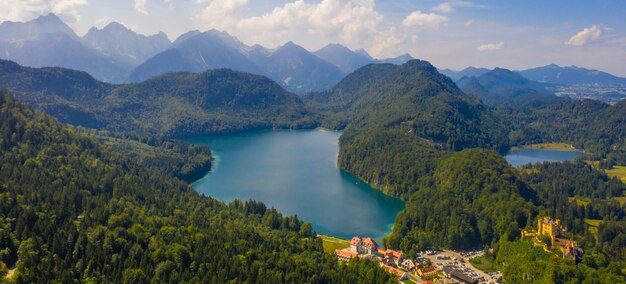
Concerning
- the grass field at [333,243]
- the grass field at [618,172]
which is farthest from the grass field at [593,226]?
the grass field at [618,172]

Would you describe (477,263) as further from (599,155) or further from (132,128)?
(132,128)

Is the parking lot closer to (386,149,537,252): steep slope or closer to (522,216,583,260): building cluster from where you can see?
(386,149,537,252): steep slope

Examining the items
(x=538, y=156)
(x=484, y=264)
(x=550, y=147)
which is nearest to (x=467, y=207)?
(x=484, y=264)

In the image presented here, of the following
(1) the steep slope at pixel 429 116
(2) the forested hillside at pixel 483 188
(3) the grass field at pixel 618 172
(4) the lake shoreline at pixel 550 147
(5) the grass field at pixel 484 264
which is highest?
(1) the steep slope at pixel 429 116

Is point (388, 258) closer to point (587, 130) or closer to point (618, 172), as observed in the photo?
point (618, 172)

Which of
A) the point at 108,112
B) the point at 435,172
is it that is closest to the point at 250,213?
the point at 435,172

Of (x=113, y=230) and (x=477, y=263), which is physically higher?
Answer: (x=113, y=230)

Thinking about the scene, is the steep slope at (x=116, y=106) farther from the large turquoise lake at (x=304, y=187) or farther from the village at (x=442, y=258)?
the village at (x=442, y=258)

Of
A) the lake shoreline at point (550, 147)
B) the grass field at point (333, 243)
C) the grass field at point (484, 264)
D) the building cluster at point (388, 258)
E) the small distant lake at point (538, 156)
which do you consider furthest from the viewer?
the lake shoreline at point (550, 147)
